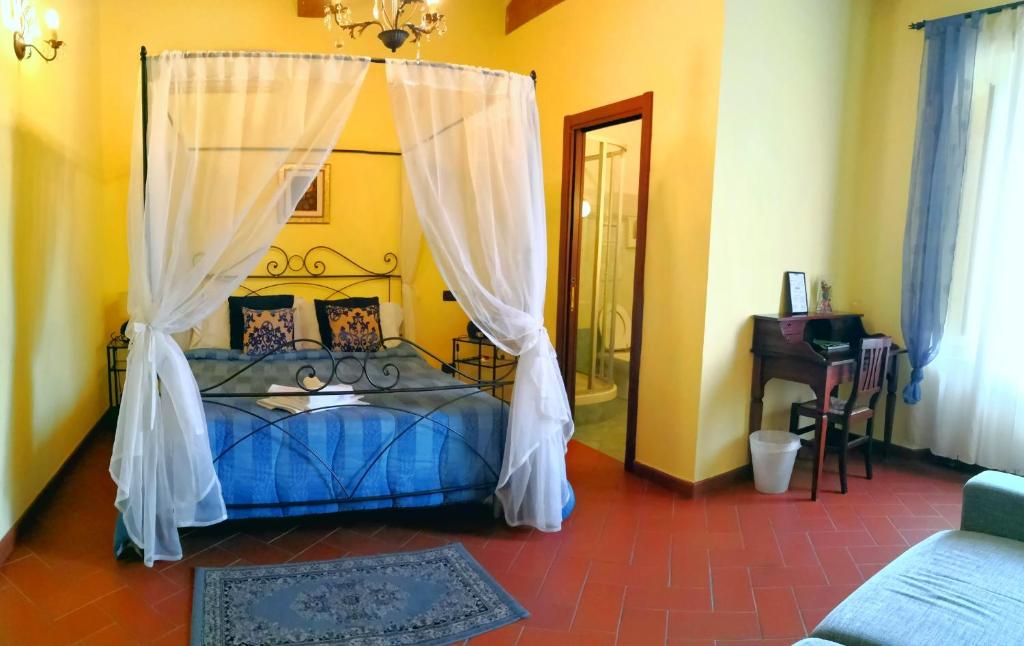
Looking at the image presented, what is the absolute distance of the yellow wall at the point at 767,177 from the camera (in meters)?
3.40

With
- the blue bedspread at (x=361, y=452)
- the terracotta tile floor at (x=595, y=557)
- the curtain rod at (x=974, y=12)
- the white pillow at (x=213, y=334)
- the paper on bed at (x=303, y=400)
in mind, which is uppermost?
the curtain rod at (x=974, y=12)

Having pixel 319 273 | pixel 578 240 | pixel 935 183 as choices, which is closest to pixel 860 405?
pixel 935 183

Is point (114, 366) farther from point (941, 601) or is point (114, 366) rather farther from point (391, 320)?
point (941, 601)

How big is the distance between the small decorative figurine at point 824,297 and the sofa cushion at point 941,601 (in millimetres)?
2210

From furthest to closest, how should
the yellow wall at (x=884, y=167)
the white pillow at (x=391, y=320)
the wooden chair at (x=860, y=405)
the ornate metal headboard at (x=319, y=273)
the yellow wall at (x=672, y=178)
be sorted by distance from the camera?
1. the ornate metal headboard at (x=319, y=273)
2. the white pillow at (x=391, y=320)
3. the yellow wall at (x=884, y=167)
4. the wooden chair at (x=860, y=405)
5. the yellow wall at (x=672, y=178)

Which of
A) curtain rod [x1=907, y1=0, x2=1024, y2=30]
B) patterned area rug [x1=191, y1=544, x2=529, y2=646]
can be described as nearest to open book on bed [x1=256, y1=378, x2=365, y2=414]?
patterned area rug [x1=191, y1=544, x2=529, y2=646]

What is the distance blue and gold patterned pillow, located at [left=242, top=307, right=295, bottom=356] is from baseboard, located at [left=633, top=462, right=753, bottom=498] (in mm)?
2301

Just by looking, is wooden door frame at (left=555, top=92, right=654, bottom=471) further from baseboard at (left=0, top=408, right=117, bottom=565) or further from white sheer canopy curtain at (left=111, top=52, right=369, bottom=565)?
baseboard at (left=0, top=408, right=117, bottom=565)

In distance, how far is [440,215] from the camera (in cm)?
274

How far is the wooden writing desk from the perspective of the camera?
3.41 meters

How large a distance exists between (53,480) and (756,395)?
143 inches

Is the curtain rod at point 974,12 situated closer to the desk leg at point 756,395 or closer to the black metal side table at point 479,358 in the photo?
the desk leg at point 756,395

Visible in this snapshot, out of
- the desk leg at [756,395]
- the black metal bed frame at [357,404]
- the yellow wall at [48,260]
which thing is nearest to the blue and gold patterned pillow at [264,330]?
the black metal bed frame at [357,404]

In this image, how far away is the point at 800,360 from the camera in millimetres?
3482
